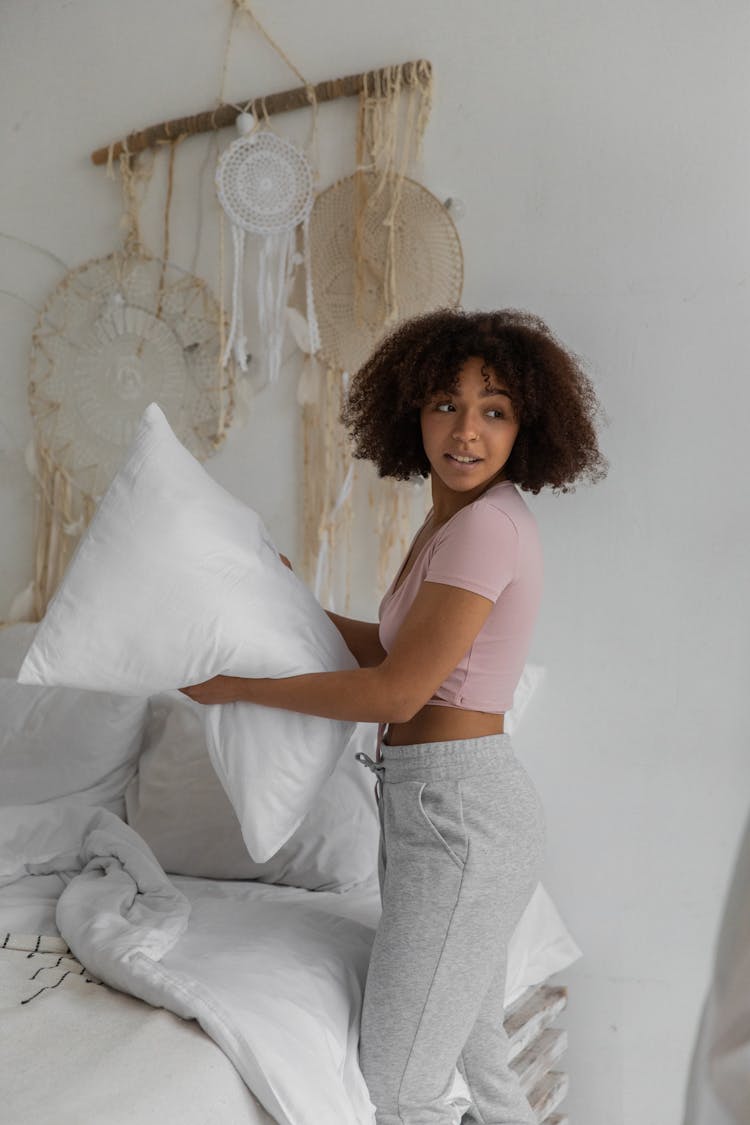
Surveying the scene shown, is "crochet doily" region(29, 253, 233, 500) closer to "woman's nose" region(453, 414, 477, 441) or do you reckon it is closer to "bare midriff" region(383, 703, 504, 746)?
"woman's nose" region(453, 414, 477, 441)

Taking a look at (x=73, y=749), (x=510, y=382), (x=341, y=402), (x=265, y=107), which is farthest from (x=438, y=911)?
(x=265, y=107)

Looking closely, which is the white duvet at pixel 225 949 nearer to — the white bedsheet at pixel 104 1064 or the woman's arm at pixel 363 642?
the white bedsheet at pixel 104 1064

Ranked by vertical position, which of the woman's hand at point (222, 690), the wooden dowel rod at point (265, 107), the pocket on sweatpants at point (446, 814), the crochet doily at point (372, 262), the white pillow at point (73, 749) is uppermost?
the wooden dowel rod at point (265, 107)

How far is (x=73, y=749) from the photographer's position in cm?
223

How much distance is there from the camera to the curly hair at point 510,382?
159cm

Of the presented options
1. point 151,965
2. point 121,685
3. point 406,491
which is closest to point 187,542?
point 121,685

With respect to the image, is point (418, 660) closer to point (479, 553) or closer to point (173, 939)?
point (479, 553)

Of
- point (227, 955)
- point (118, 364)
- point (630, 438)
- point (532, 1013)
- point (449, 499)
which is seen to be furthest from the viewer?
point (118, 364)

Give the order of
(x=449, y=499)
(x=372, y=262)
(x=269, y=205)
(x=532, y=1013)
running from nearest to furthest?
(x=449, y=499) < (x=532, y=1013) < (x=372, y=262) < (x=269, y=205)

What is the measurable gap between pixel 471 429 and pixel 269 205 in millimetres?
1117

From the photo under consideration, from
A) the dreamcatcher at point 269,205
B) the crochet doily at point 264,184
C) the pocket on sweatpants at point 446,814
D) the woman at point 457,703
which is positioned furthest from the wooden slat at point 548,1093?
the crochet doily at point 264,184

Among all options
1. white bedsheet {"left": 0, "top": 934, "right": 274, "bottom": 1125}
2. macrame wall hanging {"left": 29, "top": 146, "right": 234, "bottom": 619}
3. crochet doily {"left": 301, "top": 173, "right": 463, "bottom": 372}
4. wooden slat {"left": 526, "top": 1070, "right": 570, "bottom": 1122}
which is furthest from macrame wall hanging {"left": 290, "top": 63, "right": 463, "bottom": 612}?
white bedsheet {"left": 0, "top": 934, "right": 274, "bottom": 1125}

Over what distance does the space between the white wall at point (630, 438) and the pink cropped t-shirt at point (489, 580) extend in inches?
25.6

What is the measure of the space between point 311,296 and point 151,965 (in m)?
1.45
